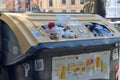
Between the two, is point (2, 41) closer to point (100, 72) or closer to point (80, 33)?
point (80, 33)

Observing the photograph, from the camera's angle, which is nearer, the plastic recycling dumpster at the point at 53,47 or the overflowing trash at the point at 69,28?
the plastic recycling dumpster at the point at 53,47

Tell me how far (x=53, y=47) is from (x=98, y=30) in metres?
0.86

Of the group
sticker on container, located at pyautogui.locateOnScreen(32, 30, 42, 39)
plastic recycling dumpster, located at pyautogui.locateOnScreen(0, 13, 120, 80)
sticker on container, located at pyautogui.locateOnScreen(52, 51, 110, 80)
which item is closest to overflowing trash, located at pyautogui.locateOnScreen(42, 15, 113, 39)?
plastic recycling dumpster, located at pyautogui.locateOnScreen(0, 13, 120, 80)

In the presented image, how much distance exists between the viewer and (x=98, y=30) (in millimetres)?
3990

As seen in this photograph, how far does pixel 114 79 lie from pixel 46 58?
1.26 m

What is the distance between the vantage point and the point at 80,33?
3.74m

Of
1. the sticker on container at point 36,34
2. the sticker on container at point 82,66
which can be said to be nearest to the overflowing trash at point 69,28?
the sticker on container at point 36,34

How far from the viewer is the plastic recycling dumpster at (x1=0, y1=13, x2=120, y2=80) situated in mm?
3275

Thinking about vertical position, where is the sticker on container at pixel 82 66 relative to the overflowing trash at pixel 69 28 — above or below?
below

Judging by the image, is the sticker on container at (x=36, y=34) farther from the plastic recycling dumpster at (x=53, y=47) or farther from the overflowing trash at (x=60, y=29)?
the overflowing trash at (x=60, y=29)

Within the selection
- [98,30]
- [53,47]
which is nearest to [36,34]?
[53,47]

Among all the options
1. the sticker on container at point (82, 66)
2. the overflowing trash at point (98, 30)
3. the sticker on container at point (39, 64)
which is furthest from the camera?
the overflowing trash at point (98, 30)

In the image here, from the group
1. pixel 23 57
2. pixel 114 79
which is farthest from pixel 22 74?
pixel 114 79

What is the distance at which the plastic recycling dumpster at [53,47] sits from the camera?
3.28 meters
